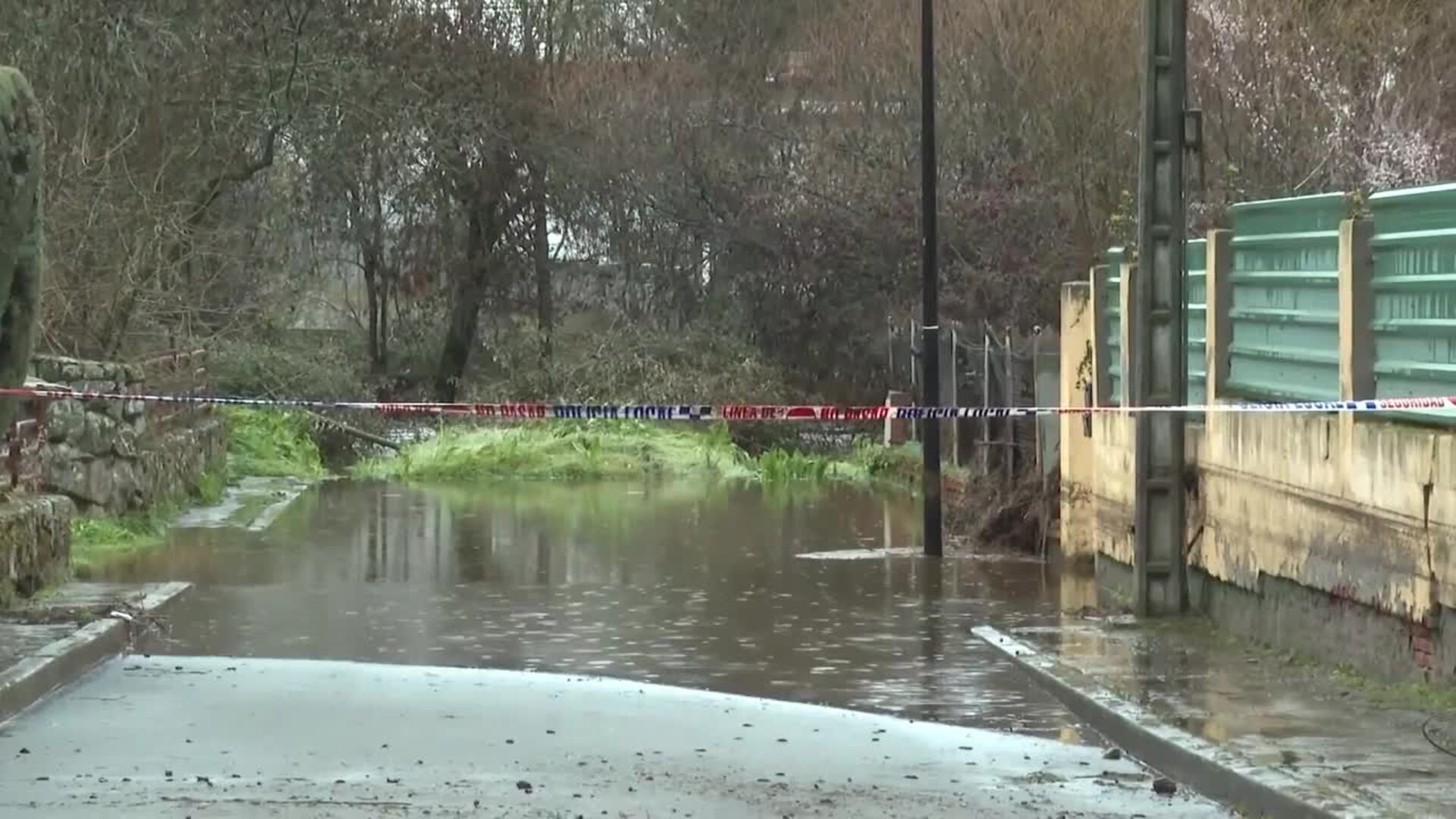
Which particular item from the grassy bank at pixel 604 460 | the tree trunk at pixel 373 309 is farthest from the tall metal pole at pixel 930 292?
the tree trunk at pixel 373 309

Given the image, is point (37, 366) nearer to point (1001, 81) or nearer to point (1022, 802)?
point (1022, 802)

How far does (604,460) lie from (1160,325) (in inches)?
695

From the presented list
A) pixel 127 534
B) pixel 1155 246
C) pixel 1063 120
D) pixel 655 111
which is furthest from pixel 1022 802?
pixel 655 111

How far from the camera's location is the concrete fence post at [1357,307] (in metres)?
11.9

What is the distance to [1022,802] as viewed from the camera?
29.4 feet

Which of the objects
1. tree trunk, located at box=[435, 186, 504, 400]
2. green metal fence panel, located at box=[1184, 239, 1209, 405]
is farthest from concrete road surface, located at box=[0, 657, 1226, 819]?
tree trunk, located at box=[435, 186, 504, 400]

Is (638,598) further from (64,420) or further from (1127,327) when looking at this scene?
(64,420)

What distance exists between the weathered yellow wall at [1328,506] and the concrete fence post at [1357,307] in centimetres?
23

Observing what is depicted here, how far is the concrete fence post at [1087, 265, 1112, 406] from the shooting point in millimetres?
17984

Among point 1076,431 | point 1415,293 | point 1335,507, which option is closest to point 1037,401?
point 1076,431

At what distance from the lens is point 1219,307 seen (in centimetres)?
1472

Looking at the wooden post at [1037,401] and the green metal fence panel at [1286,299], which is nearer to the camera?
the green metal fence panel at [1286,299]

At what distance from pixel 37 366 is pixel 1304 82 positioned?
49.4ft

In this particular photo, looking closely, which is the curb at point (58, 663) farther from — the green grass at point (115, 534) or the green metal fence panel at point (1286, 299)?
the green metal fence panel at point (1286, 299)
